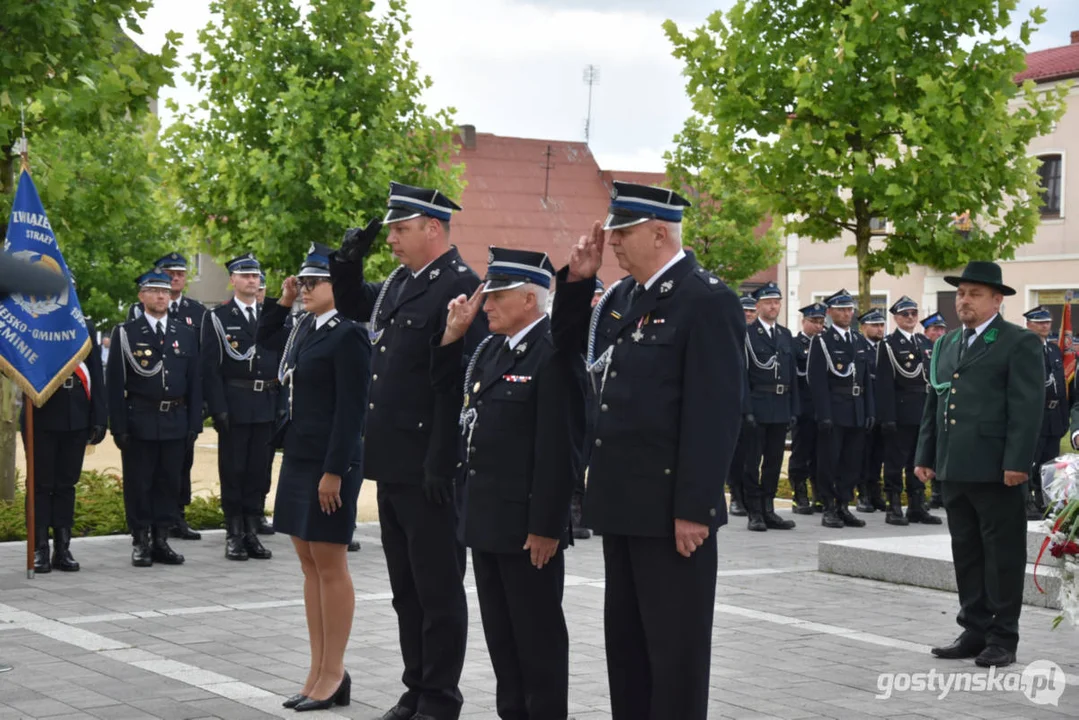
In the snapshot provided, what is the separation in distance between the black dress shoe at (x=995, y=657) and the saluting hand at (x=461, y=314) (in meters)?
3.61

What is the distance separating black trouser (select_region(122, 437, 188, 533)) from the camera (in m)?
11.7

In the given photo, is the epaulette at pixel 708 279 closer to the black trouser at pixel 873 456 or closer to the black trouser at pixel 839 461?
the black trouser at pixel 839 461

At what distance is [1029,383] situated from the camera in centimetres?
834

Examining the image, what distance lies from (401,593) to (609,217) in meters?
2.16

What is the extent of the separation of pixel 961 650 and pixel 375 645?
3163 mm

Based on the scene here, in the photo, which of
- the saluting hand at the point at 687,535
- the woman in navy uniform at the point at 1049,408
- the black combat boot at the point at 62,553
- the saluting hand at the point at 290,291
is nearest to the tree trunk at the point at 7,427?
the black combat boot at the point at 62,553

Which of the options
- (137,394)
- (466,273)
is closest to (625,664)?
A: (466,273)

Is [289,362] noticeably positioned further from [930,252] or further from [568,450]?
[930,252]

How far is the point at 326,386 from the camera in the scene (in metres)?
7.04

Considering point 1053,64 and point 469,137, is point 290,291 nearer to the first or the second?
point 1053,64

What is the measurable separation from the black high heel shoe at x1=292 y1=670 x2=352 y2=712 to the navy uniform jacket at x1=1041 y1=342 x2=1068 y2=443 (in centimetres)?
1266


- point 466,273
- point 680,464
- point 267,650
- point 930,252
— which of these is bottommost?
point 267,650

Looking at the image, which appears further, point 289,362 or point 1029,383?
point 1029,383

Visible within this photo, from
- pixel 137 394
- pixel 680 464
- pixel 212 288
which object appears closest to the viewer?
pixel 680 464
